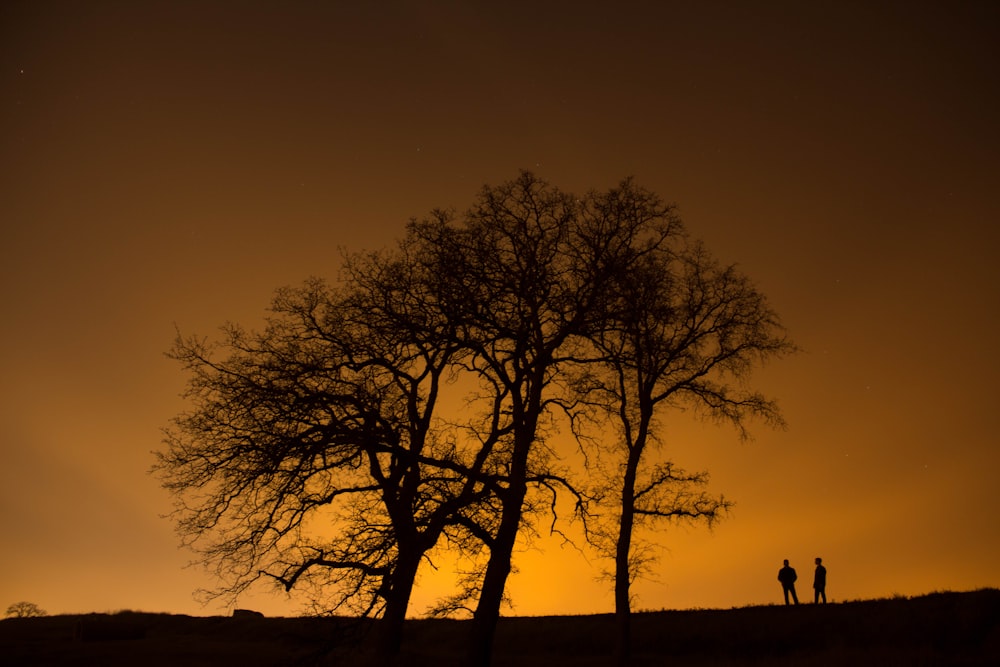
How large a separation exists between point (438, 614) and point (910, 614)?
1595 cm

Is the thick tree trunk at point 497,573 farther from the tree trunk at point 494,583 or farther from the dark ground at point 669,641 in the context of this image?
the dark ground at point 669,641

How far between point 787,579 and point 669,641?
19.3 ft

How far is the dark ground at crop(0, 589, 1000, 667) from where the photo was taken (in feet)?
64.4

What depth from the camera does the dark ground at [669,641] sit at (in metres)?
19.6

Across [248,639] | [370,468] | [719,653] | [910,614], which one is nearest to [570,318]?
[370,468]

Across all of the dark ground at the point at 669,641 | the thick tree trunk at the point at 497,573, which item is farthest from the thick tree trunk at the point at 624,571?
the thick tree trunk at the point at 497,573

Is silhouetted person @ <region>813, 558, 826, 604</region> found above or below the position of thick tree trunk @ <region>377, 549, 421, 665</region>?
above

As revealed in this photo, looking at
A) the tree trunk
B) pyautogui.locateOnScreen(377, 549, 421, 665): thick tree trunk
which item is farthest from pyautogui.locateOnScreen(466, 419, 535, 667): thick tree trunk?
pyautogui.locateOnScreen(377, 549, 421, 665): thick tree trunk

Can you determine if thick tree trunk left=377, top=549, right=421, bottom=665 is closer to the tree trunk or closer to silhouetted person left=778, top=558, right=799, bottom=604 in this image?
the tree trunk

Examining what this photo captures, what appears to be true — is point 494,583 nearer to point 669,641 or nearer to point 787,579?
point 669,641

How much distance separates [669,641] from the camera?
25062 mm

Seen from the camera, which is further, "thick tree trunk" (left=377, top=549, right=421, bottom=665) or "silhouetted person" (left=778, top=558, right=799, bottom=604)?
"silhouetted person" (left=778, top=558, right=799, bottom=604)

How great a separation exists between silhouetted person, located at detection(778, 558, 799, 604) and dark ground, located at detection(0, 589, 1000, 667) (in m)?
1.60

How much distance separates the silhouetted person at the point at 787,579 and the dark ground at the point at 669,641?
63.0 inches
